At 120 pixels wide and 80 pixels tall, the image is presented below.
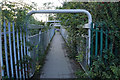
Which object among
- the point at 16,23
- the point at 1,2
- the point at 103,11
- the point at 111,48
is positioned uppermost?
the point at 1,2

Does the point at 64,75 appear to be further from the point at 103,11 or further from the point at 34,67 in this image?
the point at 103,11

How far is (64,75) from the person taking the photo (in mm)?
4480

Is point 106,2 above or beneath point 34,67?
above

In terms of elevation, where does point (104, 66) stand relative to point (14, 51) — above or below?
below

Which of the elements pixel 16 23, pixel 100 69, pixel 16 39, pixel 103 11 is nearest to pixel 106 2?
pixel 103 11

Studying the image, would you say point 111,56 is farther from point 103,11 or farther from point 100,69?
point 103,11

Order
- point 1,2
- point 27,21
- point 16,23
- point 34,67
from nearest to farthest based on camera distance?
point 1,2 < point 16,23 < point 27,21 < point 34,67

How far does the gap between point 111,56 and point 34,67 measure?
2.39 meters

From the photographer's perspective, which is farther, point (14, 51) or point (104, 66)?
point (14, 51)

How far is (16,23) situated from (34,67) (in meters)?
1.69

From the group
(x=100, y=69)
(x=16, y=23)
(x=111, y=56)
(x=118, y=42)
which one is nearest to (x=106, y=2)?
(x=118, y=42)

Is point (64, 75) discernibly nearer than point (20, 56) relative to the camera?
No

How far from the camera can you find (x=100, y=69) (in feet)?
10.6

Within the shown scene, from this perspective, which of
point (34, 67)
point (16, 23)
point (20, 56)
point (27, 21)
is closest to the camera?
point (16, 23)
